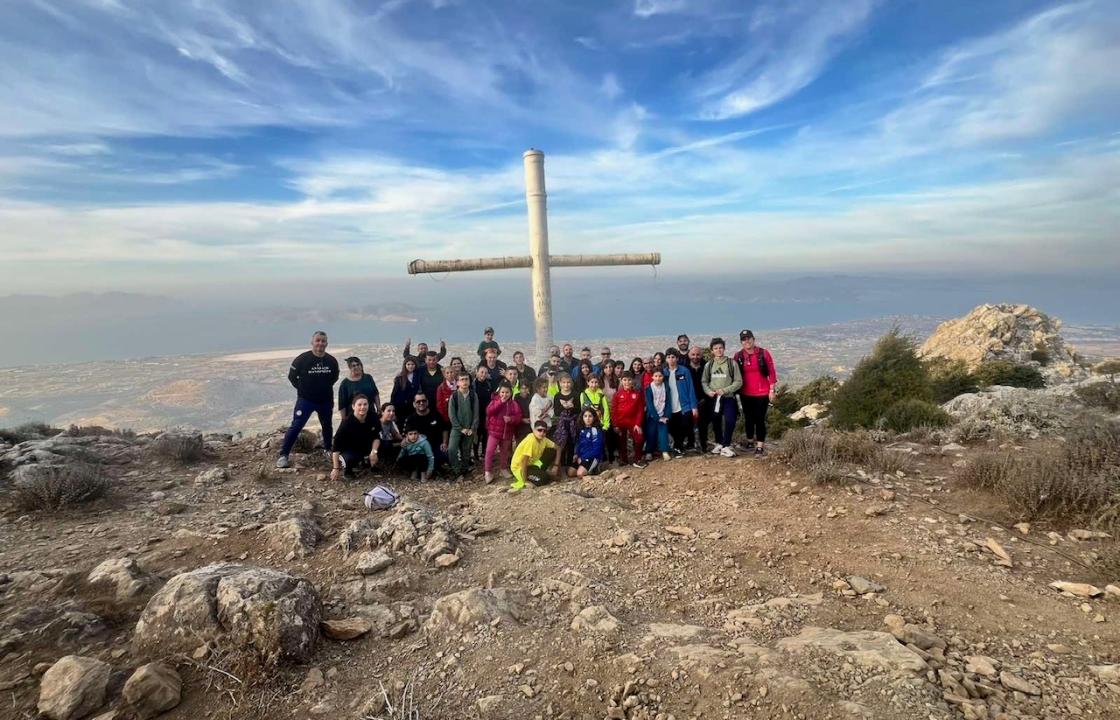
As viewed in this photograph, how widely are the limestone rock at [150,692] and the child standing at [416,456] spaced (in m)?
4.67

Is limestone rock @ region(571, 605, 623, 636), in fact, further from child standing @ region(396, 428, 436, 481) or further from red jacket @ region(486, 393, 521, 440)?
child standing @ region(396, 428, 436, 481)

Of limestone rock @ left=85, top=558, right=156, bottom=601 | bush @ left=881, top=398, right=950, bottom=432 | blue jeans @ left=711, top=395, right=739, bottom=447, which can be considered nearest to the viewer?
limestone rock @ left=85, top=558, right=156, bottom=601

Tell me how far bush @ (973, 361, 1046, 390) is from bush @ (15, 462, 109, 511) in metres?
21.4

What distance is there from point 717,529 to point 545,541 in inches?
65.7

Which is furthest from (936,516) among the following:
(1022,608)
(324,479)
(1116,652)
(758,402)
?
(324,479)

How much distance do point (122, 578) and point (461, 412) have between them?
4274 mm

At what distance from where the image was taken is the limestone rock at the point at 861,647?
270 cm

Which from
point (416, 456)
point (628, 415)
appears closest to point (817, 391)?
point (628, 415)

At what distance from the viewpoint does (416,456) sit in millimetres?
7543

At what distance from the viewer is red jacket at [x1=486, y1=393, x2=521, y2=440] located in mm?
7395

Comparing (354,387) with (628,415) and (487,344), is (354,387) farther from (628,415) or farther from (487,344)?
(628,415)

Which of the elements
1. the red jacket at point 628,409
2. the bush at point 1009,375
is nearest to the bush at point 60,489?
the red jacket at point 628,409

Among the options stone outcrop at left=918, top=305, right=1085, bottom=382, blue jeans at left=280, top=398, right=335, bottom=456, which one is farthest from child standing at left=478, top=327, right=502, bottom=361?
stone outcrop at left=918, top=305, right=1085, bottom=382

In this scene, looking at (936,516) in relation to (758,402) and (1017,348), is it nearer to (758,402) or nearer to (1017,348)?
(758,402)
